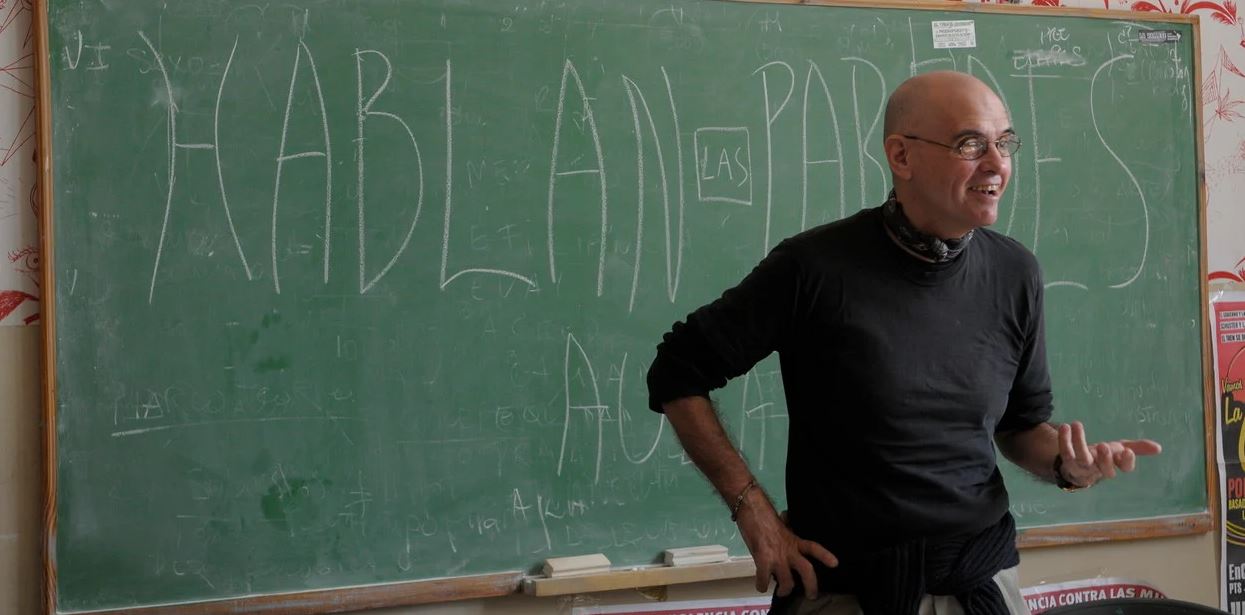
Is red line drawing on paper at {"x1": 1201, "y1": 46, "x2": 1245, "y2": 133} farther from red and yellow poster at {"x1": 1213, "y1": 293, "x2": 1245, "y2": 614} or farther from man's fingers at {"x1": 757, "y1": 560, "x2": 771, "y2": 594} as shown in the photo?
man's fingers at {"x1": 757, "y1": 560, "x2": 771, "y2": 594}

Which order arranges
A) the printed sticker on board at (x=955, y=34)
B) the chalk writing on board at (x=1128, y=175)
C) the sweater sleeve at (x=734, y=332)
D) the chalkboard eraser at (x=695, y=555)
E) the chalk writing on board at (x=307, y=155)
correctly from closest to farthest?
1. the sweater sleeve at (x=734, y=332)
2. the chalk writing on board at (x=307, y=155)
3. the chalkboard eraser at (x=695, y=555)
4. the printed sticker on board at (x=955, y=34)
5. the chalk writing on board at (x=1128, y=175)

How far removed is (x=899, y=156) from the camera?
68.6 inches

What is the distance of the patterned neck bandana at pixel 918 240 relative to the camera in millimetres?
1707

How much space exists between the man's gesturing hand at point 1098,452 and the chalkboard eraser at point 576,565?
1255mm

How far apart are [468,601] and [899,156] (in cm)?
147

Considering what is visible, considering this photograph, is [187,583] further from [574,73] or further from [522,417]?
[574,73]

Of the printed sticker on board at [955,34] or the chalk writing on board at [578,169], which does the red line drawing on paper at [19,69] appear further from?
the printed sticker on board at [955,34]

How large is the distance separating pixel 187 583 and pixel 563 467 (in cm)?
85

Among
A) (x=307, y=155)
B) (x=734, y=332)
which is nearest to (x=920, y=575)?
(x=734, y=332)

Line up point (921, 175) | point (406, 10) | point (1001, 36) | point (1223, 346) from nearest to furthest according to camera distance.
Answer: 1. point (921, 175)
2. point (406, 10)
3. point (1001, 36)
4. point (1223, 346)

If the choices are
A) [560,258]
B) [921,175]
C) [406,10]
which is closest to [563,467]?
[560,258]

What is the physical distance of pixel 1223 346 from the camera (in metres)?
3.25

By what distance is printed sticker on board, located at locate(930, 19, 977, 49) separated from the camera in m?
2.97

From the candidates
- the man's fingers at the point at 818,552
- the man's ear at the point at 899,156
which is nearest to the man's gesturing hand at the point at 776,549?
the man's fingers at the point at 818,552
